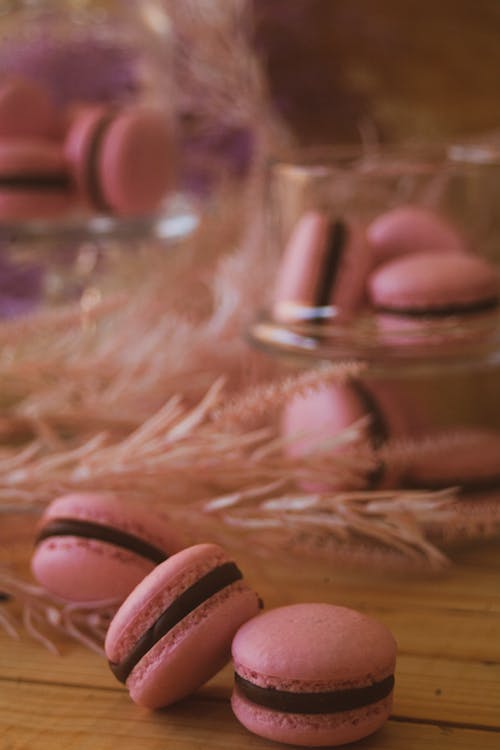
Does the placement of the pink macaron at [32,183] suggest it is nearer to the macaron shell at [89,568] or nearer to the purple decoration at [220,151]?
the purple decoration at [220,151]

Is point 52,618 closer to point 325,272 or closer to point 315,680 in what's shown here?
point 315,680

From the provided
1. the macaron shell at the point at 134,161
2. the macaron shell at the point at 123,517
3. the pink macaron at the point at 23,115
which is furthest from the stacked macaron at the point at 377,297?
the pink macaron at the point at 23,115

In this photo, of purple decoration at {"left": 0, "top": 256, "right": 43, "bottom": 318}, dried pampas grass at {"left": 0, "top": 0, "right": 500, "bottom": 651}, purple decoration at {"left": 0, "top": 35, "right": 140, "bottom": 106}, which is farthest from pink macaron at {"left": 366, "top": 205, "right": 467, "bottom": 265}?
purple decoration at {"left": 0, "top": 256, "right": 43, "bottom": 318}

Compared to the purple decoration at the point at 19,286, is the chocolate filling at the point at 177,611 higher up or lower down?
higher up

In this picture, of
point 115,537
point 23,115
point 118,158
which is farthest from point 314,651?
point 23,115

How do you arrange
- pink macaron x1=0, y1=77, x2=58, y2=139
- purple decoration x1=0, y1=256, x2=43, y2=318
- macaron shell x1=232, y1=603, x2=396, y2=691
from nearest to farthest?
macaron shell x1=232, y1=603, x2=396, y2=691 → pink macaron x1=0, y1=77, x2=58, y2=139 → purple decoration x1=0, y1=256, x2=43, y2=318

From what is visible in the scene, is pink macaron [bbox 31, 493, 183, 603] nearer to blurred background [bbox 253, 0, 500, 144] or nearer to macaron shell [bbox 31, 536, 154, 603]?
macaron shell [bbox 31, 536, 154, 603]

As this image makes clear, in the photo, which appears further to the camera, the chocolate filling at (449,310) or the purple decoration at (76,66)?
the purple decoration at (76,66)

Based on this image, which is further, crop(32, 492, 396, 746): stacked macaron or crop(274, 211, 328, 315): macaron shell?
crop(274, 211, 328, 315): macaron shell
